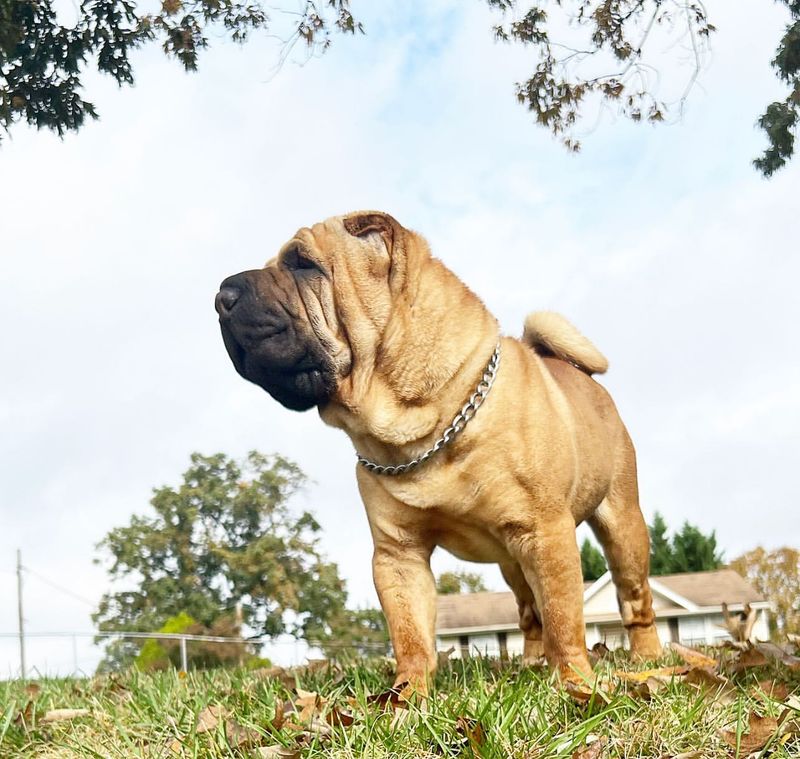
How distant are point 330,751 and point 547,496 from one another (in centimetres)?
126

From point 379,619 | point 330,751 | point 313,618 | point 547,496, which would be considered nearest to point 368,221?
point 547,496

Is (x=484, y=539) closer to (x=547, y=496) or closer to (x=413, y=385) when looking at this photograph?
(x=547, y=496)

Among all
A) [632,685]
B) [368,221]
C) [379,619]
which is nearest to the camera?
[632,685]

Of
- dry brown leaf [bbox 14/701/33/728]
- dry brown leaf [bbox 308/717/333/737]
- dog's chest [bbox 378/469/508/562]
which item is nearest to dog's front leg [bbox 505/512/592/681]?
dog's chest [bbox 378/469/508/562]

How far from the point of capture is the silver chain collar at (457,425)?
148 inches

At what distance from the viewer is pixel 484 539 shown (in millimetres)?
3928

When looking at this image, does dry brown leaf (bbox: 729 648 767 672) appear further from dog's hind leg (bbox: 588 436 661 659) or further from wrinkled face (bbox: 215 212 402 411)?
wrinkled face (bbox: 215 212 402 411)

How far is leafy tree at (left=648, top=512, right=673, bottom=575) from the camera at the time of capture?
2991 cm

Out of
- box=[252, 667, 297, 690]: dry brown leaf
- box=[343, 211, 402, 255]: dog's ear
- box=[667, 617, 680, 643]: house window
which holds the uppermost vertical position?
box=[667, 617, 680, 643]: house window

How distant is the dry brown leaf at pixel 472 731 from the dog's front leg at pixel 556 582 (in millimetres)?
753

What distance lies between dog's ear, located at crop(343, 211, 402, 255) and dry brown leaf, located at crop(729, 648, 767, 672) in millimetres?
2264

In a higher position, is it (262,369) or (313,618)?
(313,618)

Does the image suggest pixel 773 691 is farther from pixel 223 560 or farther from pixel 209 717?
pixel 223 560

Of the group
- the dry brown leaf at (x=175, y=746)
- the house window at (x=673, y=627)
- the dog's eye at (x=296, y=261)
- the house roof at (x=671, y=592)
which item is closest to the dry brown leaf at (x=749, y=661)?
the dry brown leaf at (x=175, y=746)
